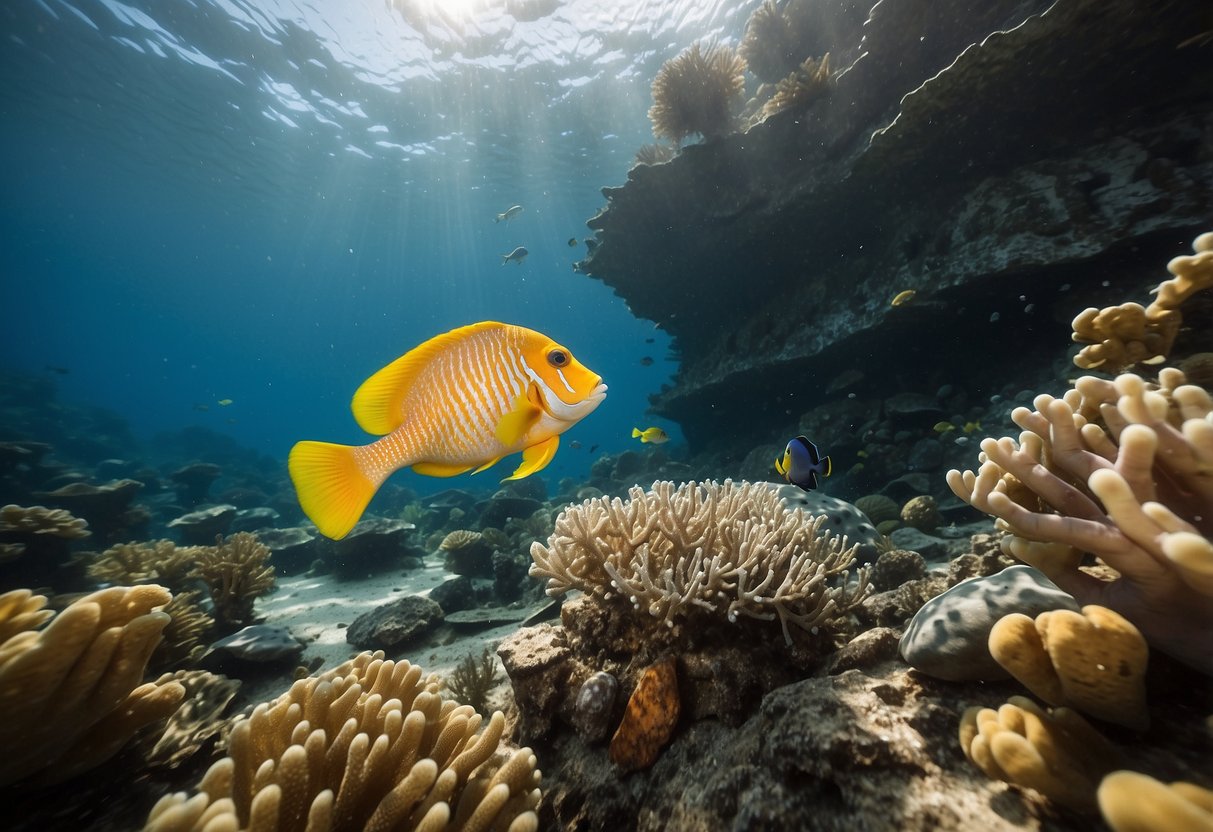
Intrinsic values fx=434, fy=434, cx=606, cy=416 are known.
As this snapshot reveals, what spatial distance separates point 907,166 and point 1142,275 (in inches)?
178

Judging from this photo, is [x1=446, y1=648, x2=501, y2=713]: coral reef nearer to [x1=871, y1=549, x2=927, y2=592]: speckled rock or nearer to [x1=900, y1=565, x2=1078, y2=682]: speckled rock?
[x1=900, y1=565, x2=1078, y2=682]: speckled rock

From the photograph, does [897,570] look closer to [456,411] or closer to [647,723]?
[647,723]

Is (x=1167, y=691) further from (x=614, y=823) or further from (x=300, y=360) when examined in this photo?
(x=300, y=360)

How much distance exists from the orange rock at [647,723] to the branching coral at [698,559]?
0.32 metres

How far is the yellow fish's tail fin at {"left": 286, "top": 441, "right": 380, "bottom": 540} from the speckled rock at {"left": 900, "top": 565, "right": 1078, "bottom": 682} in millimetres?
2461

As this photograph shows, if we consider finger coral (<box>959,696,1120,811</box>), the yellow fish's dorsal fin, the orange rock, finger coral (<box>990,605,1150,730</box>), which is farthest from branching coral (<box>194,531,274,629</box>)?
finger coral (<box>990,605,1150,730</box>)

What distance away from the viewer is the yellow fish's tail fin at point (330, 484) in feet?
6.00

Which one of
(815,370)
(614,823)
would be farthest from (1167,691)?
(815,370)

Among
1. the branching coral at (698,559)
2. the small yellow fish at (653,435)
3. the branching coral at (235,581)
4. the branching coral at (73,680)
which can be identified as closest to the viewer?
the branching coral at (73,680)

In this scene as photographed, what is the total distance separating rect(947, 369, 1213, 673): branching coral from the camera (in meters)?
1.21

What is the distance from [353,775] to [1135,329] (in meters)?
5.00

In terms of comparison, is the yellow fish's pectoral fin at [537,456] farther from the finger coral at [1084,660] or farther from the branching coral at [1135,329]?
the branching coral at [1135,329]

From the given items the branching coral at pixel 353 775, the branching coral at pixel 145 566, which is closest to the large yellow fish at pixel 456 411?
the branching coral at pixel 353 775

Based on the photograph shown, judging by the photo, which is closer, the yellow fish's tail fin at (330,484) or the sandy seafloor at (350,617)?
the yellow fish's tail fin at (330,484)
